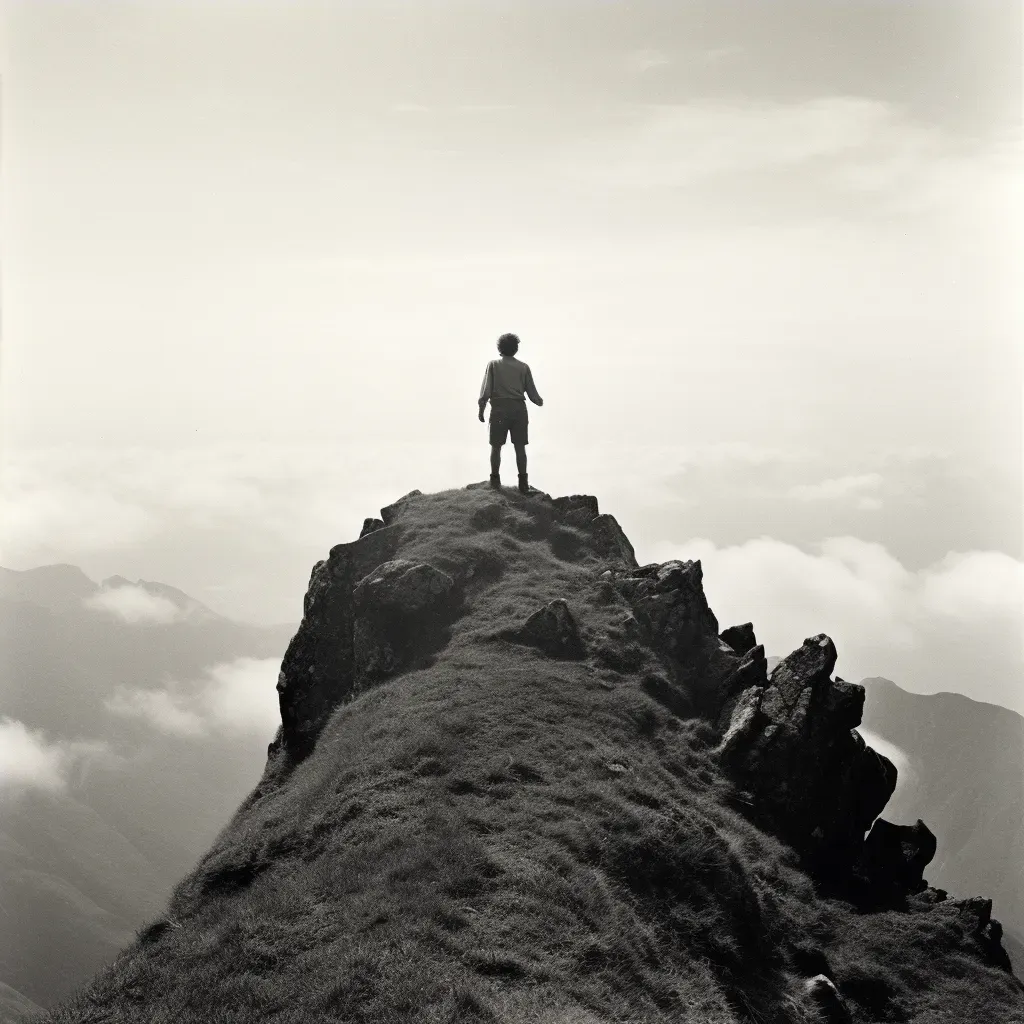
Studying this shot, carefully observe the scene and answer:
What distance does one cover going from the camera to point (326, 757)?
2377cm

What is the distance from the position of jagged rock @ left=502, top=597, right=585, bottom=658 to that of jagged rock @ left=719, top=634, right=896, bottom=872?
4786 millimetres

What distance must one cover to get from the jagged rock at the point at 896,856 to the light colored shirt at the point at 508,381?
685 inches

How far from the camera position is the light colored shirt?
3331cm

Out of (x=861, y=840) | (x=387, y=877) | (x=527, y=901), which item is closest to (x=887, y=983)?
(x=861, y=840)

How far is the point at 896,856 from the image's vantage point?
24672 millimetres

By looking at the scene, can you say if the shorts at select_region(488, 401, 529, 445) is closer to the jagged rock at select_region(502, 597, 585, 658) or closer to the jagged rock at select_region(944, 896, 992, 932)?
the jagged rock at select_region(502, 597, 585, 658)

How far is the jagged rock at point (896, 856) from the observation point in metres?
23.7

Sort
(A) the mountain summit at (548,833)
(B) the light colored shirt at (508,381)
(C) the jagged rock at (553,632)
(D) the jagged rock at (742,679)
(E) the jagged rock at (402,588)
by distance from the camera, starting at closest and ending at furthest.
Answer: (A) the mountain summit at (548,833)
(D) the jagged rock at (742,679)
(C) the jagged rock at (553,632)
(E) the jagged rock at (402,588)
(B) the light colored shirt at (508,381)

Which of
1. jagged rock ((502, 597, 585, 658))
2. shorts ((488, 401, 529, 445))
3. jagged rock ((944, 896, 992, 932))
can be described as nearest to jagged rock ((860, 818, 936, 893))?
jagged rock ((944, 896, 992, 932))

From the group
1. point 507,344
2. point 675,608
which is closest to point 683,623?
point 675,608

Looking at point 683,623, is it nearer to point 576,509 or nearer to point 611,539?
point 611,539

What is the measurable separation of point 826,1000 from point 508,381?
2144 cm

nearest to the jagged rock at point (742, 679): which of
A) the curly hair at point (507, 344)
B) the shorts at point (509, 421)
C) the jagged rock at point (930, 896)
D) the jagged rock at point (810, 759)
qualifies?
the jagged rock at point (810, 759)

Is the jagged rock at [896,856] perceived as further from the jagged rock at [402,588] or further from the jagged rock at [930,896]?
the jagged rock at [402,588]
